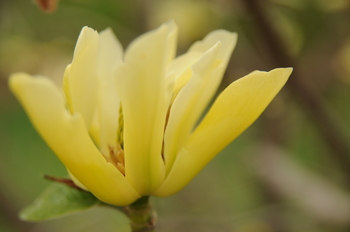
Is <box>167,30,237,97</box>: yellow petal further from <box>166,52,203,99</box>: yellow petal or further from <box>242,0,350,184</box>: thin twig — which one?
<box>242,0,350,184</box>: thin twig

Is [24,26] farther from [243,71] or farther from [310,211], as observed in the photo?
[310,211]

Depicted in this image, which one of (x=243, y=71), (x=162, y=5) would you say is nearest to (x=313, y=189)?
(x=243, y=71)

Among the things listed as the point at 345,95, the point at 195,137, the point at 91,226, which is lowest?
the point at 91,226

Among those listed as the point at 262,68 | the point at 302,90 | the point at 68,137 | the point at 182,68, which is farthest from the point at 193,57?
the point at 262,68

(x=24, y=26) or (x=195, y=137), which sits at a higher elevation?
(x=195, y=137)

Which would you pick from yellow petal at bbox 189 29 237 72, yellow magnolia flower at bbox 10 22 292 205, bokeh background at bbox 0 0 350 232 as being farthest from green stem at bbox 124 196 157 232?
bokeh background at bbox 0 0 350 232

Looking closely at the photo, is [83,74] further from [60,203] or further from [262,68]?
[262,68]
